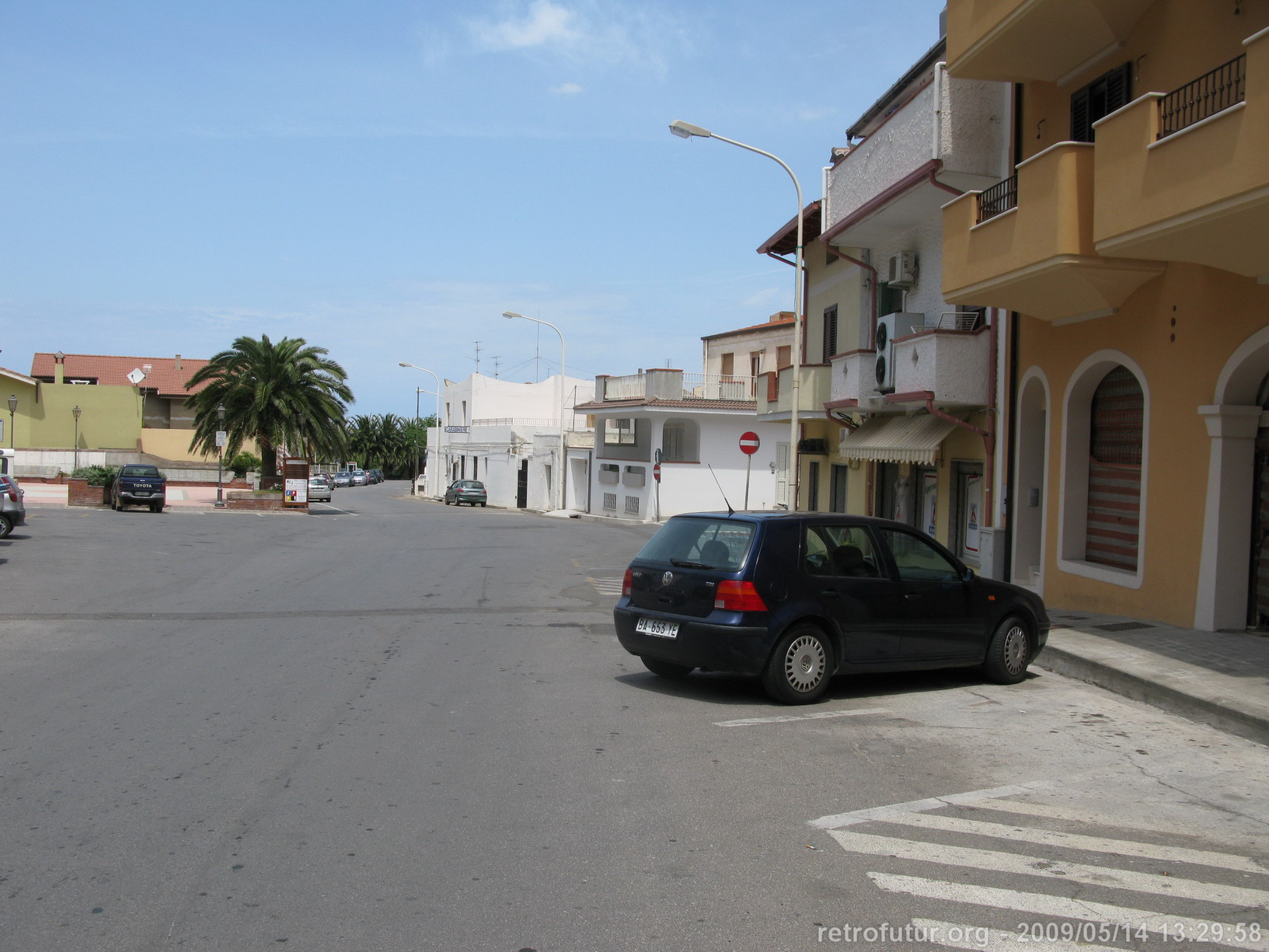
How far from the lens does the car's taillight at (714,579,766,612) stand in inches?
319

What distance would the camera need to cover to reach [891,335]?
18141mm

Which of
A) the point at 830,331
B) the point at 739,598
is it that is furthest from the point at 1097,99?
the point at 830,331

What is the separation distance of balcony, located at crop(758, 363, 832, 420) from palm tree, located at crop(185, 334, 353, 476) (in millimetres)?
24769

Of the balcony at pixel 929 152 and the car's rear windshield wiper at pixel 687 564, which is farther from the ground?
the balcony at pixel 929 152

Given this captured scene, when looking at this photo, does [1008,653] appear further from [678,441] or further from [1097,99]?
[678,441]

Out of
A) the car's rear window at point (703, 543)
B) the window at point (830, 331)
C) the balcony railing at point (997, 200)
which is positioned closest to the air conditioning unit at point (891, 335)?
the balcony railing at point (997, 200)

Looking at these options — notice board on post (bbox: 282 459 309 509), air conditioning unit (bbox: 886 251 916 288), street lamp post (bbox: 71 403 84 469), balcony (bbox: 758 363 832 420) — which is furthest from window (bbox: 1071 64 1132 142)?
street lamp post (bbox: 71 403 84 469)

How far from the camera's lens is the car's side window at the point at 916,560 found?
29.5ft

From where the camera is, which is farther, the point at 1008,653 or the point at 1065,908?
the point at 1008,653

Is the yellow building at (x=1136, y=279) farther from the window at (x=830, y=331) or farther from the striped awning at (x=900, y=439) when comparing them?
the window at (x=830, y=331)

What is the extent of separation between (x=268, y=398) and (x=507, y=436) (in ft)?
69.1

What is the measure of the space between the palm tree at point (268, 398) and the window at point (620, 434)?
12393 mm

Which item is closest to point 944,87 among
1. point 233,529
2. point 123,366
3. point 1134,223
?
point 1134,223

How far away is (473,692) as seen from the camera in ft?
28.5
